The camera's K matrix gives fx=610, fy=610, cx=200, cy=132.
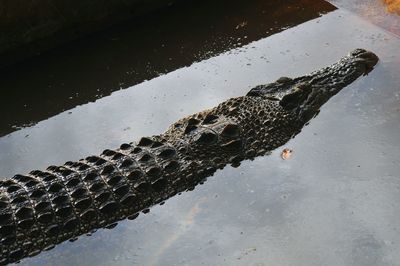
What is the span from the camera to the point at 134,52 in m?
6.57

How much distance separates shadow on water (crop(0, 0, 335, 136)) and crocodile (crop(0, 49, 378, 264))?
1.25 meters

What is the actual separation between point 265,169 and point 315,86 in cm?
114

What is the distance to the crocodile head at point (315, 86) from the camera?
5227 mm

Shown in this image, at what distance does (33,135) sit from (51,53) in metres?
1.49

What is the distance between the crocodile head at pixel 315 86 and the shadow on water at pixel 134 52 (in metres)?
1.10

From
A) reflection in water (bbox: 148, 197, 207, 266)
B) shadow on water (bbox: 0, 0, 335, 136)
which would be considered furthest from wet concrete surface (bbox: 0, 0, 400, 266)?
shadow on water (bbox: 0, 0, 335, 136)

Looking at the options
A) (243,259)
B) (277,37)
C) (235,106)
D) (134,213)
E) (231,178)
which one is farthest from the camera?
(277,37)

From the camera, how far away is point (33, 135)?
5.54m

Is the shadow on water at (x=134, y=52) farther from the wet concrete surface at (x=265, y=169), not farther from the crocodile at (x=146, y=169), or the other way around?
the crocodile at (x=146, y=169)

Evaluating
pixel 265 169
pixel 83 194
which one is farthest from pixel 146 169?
pixel 265 169

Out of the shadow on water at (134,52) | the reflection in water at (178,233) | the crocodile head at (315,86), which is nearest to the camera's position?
the reflection in water at (178,233)

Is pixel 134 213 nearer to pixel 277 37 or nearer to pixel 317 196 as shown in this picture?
pixel 317 196

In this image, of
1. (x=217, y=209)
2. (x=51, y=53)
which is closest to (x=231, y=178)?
(x=217, y=209)

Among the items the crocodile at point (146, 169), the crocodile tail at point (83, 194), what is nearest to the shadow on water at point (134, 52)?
the crocodile at point (146, 169)
